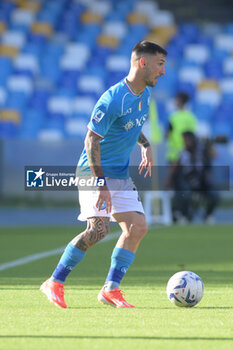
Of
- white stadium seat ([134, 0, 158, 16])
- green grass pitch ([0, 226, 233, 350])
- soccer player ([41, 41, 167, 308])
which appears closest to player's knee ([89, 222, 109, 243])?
soccer player ([41, 41, 167, 308])

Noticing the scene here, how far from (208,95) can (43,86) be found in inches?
189

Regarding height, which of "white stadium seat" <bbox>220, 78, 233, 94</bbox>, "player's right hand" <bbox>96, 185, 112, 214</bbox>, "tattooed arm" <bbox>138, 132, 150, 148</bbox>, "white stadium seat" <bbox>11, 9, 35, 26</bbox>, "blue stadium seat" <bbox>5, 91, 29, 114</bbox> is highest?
"white stadium seat" <bbox>11, 9, 35, 26</bbox>

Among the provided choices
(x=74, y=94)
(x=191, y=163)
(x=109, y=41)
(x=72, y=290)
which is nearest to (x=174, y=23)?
(x=109, y=41)

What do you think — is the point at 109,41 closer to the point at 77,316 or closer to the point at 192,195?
the point at 192,195

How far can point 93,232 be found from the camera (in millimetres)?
5973

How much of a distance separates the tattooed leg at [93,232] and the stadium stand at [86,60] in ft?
51.3

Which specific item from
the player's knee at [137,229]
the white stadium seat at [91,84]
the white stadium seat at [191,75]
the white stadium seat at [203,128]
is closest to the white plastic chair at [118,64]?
the white stadium seat at [91,84]

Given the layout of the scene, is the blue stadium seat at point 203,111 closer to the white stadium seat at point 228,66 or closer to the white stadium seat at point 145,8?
the white stadium seat at point 228,66

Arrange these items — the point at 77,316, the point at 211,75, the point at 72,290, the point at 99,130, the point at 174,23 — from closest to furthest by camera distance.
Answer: the point at 77,316
the point at 99,130
the point at 72,290
the point at 211,75
the point at 174,23

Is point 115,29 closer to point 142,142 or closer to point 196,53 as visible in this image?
point 196,53

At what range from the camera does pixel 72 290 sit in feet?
22.5

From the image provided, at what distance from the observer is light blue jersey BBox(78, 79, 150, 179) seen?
583 cm

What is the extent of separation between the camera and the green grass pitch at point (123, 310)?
438 centimetres

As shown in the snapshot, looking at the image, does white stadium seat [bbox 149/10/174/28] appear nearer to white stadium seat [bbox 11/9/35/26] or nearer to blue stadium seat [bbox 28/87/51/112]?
white stadium seat [bbox 11/9/35/26]
